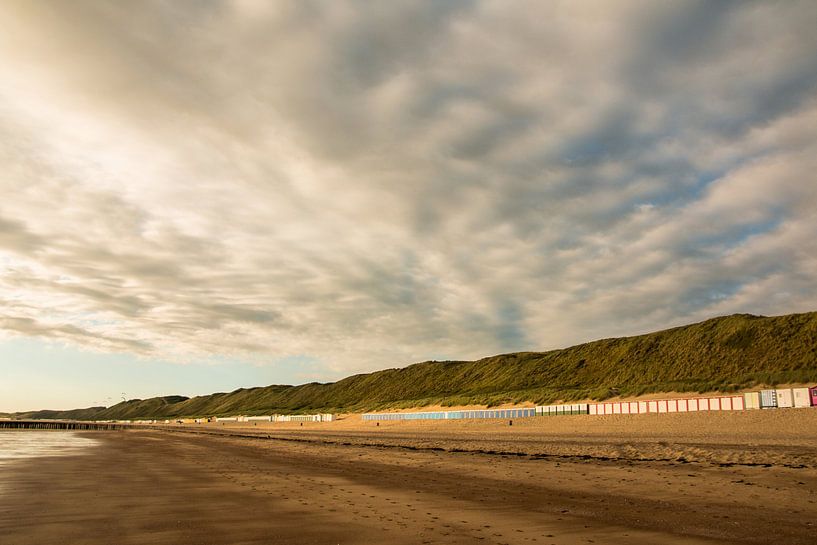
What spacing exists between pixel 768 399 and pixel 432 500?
49952 millimetres

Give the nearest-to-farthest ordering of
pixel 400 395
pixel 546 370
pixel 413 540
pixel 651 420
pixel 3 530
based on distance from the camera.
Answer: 1. pixel 413 540
2. pixel 3 530
3. pixel 651 420
4. pixel 546 370
5. pixel 400 395

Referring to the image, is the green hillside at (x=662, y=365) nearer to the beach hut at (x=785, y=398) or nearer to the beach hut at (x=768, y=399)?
the beach hut at (x=768, y=399)

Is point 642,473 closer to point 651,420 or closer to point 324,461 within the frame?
point 324,461

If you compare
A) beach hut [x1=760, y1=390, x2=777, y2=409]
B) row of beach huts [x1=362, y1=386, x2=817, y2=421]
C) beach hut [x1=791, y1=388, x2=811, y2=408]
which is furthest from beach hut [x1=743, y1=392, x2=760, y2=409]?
beach hut [x1=791, y1=388, x2=811, y2=408]

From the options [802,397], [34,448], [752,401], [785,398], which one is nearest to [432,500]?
[34,448]

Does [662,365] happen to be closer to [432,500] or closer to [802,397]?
[802,397]

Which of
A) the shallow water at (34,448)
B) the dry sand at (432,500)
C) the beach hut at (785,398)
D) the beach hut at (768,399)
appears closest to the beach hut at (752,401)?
the beach hut at (768,399)

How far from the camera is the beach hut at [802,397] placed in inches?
1864

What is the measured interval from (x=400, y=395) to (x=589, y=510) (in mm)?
163526

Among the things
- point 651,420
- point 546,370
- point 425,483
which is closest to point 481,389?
point 546,370

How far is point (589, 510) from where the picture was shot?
12.9 m

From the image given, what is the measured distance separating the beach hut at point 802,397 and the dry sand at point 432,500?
24.8 meters

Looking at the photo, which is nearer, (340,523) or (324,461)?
(340,523)

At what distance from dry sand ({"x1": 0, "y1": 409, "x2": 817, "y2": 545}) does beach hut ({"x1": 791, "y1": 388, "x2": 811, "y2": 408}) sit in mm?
24832
